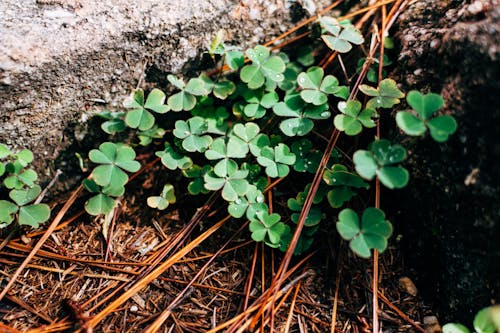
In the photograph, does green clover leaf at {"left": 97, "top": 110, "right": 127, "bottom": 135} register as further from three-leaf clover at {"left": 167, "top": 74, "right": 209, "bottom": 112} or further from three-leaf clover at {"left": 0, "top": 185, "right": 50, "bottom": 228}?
three-leaf clover at {"left": 0, "top": 185, "right": 50, "bottom": 228}

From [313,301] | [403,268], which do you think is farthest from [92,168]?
[403,268]

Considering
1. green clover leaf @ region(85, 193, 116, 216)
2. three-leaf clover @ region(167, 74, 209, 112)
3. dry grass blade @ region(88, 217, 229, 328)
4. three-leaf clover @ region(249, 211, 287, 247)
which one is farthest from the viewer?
three-leaf clover @ region(167, 74, 209, 112)

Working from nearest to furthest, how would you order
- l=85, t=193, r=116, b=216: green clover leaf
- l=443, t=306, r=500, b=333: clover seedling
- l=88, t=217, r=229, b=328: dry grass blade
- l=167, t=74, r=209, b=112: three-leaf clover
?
l=443, t=306, r=500, b=333: clover seedling, l=88, t=217, r=229, b=328: dry grass blade, l=85, t=193, r=116, b=216: green clover leaf, l=167, t=74, r=209, b=112: three-leaf clover

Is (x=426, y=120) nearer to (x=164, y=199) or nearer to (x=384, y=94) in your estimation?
(x=384, y=94)

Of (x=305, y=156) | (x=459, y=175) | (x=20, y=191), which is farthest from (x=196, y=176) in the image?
(x=459, y=175)

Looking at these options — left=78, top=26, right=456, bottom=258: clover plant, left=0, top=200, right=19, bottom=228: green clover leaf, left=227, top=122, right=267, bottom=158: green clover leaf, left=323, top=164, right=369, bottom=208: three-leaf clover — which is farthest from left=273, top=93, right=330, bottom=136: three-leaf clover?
left=0, top=200, right=19, bottom=228: green clover leaf

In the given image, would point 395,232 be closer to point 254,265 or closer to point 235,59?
point 254,265
